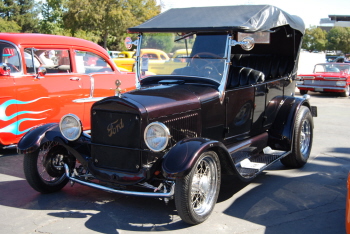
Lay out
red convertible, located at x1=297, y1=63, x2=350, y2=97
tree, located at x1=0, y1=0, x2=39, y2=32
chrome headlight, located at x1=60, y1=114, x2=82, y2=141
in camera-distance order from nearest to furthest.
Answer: chrome headlight, located at x1=60, y1=114, x2=82, y2=141 → red convertible, located at x1=297, y1=63, x2=350, y2=97 → tree, located at x1=0, y1=0, x2=39, y2=32

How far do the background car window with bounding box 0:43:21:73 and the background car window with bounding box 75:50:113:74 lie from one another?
1124mm

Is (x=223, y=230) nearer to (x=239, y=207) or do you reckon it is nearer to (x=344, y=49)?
(x=239, y=207)

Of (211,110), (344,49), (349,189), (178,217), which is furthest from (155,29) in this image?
(344,49)

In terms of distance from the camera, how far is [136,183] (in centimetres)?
381

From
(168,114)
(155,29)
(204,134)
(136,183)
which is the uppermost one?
(155,29)

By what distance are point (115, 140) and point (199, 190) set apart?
0.96m

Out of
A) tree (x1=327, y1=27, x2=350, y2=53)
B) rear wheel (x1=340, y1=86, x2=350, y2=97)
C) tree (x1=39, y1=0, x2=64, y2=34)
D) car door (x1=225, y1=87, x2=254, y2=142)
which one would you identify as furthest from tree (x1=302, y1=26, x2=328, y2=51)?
car door (x1=225, y1=87, x2=254, y2=142)

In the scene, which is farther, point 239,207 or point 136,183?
point 239,207

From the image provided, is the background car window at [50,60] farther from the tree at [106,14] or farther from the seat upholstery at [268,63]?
the tree at [106,14]

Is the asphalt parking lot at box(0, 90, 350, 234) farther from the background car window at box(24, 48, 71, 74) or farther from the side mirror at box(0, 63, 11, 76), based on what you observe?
the background car window at box(24, 48, 71, 74)

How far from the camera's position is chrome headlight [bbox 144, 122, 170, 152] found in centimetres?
365

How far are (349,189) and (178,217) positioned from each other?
5.28 feet

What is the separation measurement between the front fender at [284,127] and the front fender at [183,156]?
194 centimetres

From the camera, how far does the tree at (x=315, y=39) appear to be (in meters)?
51.2
